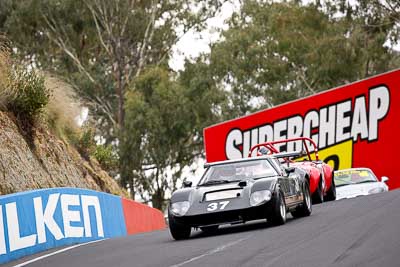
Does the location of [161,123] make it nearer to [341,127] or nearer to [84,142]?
[341,127]

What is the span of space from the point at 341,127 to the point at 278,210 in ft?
75.6

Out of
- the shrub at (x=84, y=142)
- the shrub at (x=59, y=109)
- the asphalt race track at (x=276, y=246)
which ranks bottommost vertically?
the asphalt race track at (x=276, y=246)

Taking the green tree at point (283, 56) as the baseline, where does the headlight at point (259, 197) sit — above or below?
below

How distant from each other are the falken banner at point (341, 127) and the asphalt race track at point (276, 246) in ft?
66.1

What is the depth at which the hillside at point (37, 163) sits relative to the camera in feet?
63.1

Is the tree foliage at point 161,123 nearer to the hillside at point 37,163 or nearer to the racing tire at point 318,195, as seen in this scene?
the hillside at point 37,163

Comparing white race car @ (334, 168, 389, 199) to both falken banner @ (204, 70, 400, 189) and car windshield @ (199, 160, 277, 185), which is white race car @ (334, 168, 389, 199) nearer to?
car windshield @ (199, 160, 277, 185)

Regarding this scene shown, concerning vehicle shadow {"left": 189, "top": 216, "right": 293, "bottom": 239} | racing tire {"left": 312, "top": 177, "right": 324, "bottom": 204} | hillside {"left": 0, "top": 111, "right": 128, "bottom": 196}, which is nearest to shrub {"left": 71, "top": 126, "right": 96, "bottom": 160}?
hillside {"left": 0, "top": 111, "right": 128, "bottom": 196}

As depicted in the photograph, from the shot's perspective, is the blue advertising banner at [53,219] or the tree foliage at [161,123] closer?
the blue advertising banner at [53,219]

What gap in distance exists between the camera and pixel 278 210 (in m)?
13.8

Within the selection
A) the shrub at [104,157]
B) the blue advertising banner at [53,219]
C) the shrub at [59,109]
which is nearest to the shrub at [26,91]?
the shrub at [59,109]

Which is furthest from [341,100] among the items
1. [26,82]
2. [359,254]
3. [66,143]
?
[359,254]

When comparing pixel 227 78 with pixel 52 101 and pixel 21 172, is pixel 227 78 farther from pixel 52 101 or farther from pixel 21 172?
pixel 21 172

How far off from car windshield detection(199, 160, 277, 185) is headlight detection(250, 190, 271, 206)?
2.41 ft
